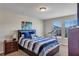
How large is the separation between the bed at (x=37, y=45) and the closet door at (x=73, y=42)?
0.71 feet

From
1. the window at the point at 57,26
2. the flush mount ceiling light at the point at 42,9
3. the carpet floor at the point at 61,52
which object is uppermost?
the flush mount ceiling light at the point at 42,9

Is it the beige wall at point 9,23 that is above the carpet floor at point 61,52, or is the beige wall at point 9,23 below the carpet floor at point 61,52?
above

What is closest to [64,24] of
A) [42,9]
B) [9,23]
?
[42,9]

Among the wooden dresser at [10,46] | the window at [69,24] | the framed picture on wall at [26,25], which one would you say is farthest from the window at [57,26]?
the wooden dresser at [10,46]

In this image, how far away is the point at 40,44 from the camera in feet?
5.24

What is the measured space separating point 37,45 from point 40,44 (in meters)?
0.05

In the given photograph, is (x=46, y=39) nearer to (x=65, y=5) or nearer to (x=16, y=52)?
(x=16, y=52)

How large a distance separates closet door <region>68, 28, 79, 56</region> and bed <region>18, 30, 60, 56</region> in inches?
8.5

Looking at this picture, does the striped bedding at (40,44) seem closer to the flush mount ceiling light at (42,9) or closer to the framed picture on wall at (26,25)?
the framed picture on wall at (26,25)

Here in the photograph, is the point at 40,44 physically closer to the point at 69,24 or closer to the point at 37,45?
the point at 37,45

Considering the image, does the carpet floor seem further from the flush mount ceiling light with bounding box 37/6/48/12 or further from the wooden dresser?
the flush mount ceiling light with bounding box 37/6/48/12

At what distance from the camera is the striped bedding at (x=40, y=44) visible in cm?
160

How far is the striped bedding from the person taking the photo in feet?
5.25

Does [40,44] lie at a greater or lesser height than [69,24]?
lesser
